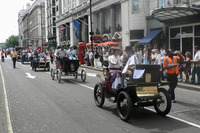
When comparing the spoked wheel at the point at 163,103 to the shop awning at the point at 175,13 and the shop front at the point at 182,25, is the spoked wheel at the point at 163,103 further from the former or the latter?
the shop front at the point at 182,25

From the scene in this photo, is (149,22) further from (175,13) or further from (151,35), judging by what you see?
(175,13)

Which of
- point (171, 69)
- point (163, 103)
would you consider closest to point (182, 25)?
point (171, 69)

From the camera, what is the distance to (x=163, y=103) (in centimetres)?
664

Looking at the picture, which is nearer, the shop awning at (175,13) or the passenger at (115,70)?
the passenger at (115,70)

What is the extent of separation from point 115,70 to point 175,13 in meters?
14.1

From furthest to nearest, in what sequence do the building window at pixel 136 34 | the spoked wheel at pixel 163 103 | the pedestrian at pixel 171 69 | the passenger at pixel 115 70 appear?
the building window at pixel 136 34
the pedestrian at pixel 171 69
the passenger at pixel 115 70
the spoked wheel at pixel 163 103

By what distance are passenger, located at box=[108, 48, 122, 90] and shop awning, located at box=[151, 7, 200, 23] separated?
11787mm

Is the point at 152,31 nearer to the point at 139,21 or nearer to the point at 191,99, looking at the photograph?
the point at 139,21

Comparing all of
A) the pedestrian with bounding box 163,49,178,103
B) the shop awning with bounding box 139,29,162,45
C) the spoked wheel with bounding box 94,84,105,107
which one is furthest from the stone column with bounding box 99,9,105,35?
the spoked wheel with bounding box 94,84,105,107

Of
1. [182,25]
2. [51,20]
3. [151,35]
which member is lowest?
[151,35]

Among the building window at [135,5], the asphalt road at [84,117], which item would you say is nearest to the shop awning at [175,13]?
the building window at [135,5]

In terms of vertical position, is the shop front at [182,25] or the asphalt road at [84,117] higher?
the shop front at [182,25]

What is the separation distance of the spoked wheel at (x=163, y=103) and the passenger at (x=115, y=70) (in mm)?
1158

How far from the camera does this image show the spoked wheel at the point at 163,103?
6414 millimetres
